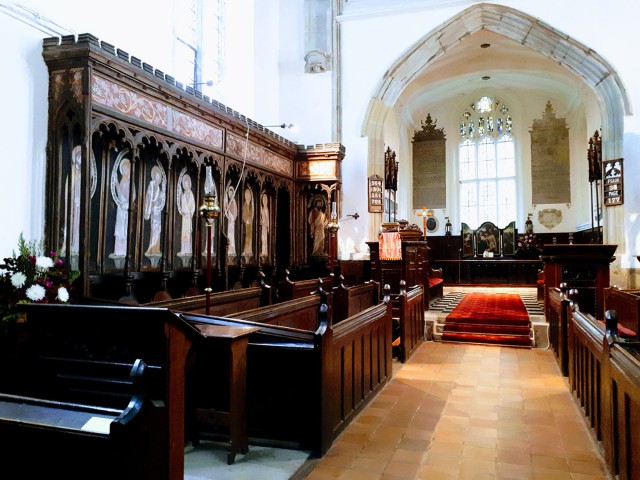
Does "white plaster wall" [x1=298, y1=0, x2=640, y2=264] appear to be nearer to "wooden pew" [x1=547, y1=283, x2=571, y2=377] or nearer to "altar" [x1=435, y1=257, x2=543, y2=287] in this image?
"wooden pew" [x1=547, y1=283, x2=571, y2=377]

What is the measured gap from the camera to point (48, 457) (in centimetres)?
160

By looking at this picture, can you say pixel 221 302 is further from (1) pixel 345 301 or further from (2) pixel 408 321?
(2) pixel 408 321

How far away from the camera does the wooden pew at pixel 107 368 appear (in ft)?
5.32

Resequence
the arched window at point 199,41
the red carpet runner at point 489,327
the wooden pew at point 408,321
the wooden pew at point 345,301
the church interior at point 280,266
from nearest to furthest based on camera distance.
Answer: the church interior at point 280,266
the wooden pew at point 408,321
the wooden pew at point 345,301
the red carpet runner at point 489,327
the arched window at point 199,41

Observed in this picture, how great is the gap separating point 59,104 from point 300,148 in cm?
528

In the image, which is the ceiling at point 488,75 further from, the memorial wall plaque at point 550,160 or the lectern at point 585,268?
the lectern at point 585,268

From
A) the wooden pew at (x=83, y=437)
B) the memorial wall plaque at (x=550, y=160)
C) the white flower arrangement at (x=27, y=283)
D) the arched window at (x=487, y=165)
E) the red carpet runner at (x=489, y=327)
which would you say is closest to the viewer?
the wooden pew at (x=83, y=437)

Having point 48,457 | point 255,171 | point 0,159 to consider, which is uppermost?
point 255,171

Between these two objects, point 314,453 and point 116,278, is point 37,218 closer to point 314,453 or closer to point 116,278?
point 116,278

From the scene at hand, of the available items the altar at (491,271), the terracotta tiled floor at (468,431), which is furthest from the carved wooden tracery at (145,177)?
the altar at (491,271)

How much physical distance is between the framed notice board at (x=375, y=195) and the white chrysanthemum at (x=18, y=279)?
7708 mm

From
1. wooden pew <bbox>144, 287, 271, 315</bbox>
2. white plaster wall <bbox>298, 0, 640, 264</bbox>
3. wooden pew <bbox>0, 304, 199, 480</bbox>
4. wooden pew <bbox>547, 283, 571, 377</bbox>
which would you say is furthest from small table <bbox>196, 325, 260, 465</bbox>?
white plaster wall <bbox>298, 0, 640, 264</bbox>

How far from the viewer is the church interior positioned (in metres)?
2.22

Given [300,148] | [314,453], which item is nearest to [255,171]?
[300,148]
